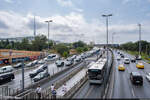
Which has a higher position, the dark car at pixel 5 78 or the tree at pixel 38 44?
the tree at pixel 38 44

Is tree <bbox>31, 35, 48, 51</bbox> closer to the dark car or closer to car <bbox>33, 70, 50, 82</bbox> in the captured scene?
the dark car

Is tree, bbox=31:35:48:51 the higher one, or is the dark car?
tree, bbox=31:35:48:51

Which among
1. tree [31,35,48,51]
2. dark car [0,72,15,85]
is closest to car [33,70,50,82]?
dark car [0,72,15,85]

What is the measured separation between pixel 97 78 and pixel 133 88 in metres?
5.30

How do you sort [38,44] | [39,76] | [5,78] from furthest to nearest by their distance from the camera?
[38,44] → [39,76] → [5,78]

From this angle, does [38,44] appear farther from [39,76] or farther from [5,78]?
[5,78]

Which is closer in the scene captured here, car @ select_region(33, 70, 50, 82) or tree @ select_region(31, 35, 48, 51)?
car @ select_region(33, 70, 50, 82)

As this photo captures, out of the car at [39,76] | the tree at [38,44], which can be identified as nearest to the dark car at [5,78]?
the car at [39,76]

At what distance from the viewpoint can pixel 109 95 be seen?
1608cm

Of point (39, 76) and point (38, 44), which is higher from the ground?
point (38, 44)

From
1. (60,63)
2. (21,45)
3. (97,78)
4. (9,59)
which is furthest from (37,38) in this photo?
(97,78)

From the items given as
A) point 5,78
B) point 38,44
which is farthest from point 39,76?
point 38,44

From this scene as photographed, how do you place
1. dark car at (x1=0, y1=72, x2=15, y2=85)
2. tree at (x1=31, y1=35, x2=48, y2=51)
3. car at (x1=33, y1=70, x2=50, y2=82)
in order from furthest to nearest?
1. tree at (x1=31, y1=35, x2=48, y2=51)
2. car at (x1=33, y1=70, x2=50, y2=82)
3. dark car at (x1=0, y1=72, x2=15, y2=85)

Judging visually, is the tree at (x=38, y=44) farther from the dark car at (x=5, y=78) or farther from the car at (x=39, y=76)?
the car at (x=39, y=76)
